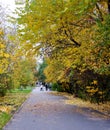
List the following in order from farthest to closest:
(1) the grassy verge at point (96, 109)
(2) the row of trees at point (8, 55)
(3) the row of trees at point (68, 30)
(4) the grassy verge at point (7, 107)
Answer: (2) the row of trees at point (8, 55), (1) the grassy verge at point (96, 109), (4) the grassy verge at point (7, 107), (3) the row of trees at point (68, 30)

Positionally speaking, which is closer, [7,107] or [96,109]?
[96,109]

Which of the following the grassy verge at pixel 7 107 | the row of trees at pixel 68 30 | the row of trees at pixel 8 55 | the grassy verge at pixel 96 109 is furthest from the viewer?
the row of trees at pixel 8 55

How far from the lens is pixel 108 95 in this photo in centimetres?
2408

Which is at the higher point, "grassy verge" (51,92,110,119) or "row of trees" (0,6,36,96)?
"row of trees" (0,6,36,96)

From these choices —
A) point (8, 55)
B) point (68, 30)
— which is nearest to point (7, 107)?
point (8, 55)

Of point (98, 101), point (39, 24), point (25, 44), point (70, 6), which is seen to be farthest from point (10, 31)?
point (70, 6)

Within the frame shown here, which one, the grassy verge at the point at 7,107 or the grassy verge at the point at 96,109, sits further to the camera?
the grassy verge at the point at 96,109

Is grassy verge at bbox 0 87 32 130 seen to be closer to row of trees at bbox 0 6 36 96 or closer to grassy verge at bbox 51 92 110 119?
row of trees at bbox 0 6 36 96

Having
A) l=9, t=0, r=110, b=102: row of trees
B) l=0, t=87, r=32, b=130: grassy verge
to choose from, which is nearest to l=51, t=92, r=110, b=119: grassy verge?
l=9, t=0, r=110, b=102: row of trees

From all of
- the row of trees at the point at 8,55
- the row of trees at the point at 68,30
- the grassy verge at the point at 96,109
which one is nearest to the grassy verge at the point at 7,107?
the row of trees at the point at 8,55

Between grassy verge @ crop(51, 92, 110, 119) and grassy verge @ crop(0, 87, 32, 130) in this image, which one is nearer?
grassy verge @ crop(0, 87, 32, 130)

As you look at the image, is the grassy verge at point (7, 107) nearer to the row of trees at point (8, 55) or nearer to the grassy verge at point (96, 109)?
the row of trees at point (8, 55)

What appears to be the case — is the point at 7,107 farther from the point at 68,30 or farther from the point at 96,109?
the point at 68,30

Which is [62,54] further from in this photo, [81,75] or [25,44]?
[81,75]
